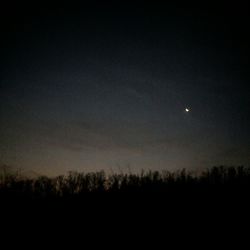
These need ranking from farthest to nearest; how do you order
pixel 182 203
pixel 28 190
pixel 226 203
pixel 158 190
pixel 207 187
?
pixel 28 190, pixel 158 190, pixel 207 187, pixel 182 203, pixel 226 203

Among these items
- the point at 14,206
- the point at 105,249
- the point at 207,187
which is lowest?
the point at 105,249

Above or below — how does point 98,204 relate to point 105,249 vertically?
above

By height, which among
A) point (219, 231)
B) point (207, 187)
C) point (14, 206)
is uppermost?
point (207, 187)

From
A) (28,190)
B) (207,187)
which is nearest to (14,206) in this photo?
(28,190)

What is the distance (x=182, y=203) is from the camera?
14.3 meters

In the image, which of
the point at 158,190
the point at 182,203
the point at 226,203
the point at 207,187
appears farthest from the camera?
the point at 158,190

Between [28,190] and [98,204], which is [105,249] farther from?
[28,190]

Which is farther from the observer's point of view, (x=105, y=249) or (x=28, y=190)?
(x=28, y=190)

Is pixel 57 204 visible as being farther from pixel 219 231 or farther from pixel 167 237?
pixel 219 231

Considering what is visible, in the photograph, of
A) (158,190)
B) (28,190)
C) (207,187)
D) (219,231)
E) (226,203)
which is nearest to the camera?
(219,231)

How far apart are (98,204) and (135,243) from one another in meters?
4.90

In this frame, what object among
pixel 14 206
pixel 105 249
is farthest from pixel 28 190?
pixel 105 249

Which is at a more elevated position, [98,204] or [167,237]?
[98,204]

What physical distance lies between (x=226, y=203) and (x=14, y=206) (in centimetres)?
1134
